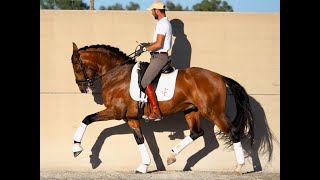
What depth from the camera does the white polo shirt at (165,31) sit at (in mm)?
9625

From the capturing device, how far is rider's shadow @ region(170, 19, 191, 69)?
10508 millimetres

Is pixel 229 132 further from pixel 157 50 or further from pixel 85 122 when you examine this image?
pixel 85 122

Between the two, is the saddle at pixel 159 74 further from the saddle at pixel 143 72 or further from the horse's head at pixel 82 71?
the horse's head at pixel 82 71

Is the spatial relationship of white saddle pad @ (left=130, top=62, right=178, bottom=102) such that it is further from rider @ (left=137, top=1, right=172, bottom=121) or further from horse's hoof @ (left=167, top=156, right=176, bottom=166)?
horse's hoof @ (left=167, top=156, right=176, bottom=166)

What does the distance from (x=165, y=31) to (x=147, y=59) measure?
105cm

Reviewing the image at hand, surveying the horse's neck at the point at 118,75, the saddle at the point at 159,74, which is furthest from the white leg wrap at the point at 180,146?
the horse's neck at the point at 118,75

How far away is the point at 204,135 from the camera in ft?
34.6

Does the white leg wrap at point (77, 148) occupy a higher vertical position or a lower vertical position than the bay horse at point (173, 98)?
lower

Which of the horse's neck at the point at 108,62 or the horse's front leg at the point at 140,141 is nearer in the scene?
the horse's front leg at the point at 140,141

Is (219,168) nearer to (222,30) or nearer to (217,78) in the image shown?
(217,78)

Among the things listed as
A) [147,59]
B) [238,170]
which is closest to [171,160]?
[238,170]

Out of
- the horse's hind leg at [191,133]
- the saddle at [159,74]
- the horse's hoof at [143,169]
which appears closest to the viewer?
the saddle at [159,74]

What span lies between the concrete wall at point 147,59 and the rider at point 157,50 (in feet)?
2.41
